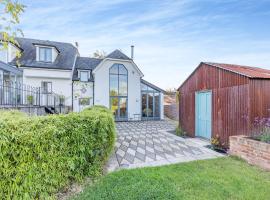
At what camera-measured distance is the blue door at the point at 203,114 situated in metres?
9.41

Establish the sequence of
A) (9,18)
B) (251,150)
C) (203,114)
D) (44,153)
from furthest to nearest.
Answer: (203,114) < (251,150) < (9,18) < (44,153)

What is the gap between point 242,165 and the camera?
5871mm

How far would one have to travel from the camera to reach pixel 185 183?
442cm

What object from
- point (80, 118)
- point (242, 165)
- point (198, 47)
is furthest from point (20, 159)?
point (198, 47)

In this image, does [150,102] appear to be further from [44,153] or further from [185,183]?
[44,153]

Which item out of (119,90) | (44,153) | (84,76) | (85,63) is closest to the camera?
(44,153)

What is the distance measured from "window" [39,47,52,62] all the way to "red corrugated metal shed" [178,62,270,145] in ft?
51.0

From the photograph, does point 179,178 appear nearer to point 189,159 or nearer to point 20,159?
point 189,159

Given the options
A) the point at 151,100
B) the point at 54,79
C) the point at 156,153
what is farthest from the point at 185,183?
the point at 54,79

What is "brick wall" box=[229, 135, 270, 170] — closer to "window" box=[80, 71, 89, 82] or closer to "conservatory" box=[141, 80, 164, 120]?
"conservatory" box=[141, 80, 164, 120]

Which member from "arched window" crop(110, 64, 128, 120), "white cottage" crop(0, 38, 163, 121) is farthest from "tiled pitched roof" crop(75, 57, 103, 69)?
"arched window" crop(110, 64, 128, 120)

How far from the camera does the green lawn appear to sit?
383 cm

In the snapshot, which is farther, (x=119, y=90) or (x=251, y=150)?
(x=119, y=90)

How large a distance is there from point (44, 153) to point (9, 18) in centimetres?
282
